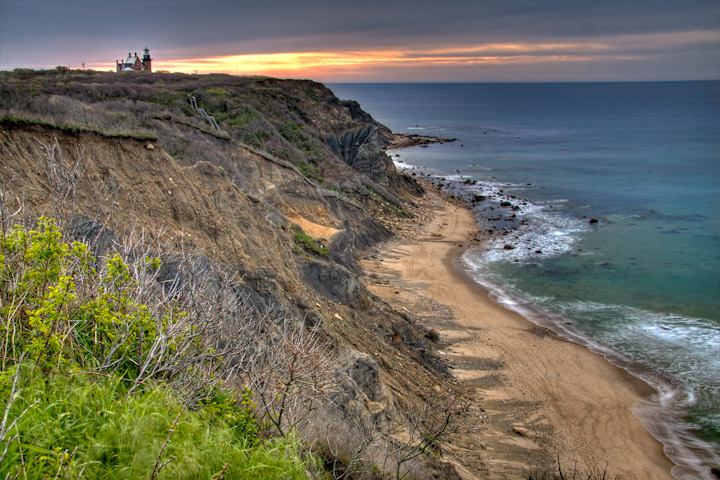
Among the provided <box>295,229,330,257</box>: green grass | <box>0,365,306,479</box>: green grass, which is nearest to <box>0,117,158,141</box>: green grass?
<box>295,229,330,257</box>: green grass

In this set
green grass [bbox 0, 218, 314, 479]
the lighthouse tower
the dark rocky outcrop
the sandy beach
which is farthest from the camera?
the lighthouse tower

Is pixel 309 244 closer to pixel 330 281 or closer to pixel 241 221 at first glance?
pixel 330 281

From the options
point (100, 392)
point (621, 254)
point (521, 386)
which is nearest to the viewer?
point (100, 392)

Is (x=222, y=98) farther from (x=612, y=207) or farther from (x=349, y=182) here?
(x=612, y=207)

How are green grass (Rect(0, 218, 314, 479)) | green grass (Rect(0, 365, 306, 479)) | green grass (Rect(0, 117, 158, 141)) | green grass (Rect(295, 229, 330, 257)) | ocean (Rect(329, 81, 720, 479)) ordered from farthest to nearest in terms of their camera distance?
green grass (Rect(295, 229, 330, 257))
ocean (Rect(329, 81, 720, 479))
green grass (Rect(0, 117, 158, 141))
green grass (Rect(0, 218, 314, 479))
green grass (Rect(0, 365, 306, 479))

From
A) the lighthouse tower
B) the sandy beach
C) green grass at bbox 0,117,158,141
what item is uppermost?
the lighthouse tower

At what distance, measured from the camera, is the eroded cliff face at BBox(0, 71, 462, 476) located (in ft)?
38.8

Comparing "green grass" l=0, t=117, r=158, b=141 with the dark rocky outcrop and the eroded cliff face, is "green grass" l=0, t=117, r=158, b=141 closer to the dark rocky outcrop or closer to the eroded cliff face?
the eroded cliff face

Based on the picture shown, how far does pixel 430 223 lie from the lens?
136ft

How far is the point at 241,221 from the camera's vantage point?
54.1 feet

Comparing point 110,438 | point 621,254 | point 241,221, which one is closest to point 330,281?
point 241,221

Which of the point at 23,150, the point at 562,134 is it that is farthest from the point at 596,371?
the point at 562,134

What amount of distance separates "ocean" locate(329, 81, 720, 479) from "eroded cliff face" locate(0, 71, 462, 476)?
8963 millimetres

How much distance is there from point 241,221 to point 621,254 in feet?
98.2
